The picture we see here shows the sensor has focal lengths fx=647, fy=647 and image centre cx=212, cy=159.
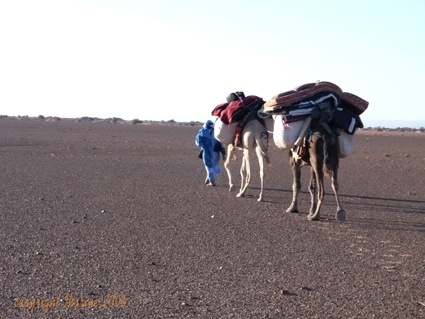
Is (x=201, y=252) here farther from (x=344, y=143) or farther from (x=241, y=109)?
(x=241, y=109)

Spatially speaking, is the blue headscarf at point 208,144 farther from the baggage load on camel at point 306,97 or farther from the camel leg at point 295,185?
the baggage load on camel at point 306,97

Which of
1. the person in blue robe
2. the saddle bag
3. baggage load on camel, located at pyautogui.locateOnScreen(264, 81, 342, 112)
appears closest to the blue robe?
the person in blue robe

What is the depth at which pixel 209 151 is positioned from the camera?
16578mm

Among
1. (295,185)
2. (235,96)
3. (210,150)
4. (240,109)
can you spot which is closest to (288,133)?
(295,185)

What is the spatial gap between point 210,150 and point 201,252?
26.4 ft

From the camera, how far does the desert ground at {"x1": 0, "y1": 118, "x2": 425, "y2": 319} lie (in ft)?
21.2

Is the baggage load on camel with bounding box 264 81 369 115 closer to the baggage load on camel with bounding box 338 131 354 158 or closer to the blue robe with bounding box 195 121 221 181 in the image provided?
the baggage load on camel with bounding box 338 131 354 158

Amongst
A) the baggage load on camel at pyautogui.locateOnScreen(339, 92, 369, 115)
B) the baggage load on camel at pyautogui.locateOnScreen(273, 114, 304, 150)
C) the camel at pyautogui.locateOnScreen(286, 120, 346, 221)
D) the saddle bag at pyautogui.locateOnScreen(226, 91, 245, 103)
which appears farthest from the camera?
the saddle bag at pyautogui.locateOnScreen(226, 91, 245, 103)

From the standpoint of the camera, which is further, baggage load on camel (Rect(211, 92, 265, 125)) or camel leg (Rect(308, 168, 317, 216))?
baggage load on camel (Rect(211, 92, 265, 125))

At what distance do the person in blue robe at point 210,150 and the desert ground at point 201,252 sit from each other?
0.39 meters

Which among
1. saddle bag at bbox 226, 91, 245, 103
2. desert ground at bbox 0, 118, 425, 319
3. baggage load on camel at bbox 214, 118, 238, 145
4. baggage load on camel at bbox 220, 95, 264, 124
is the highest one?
saddle bag at bbox 226, 91, 245, 103

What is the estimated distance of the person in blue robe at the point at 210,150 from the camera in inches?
650

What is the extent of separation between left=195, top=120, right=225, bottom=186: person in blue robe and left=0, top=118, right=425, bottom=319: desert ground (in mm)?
388

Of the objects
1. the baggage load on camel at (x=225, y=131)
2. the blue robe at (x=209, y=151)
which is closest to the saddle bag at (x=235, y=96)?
the baggage load on camel at (x=225, y=131)
